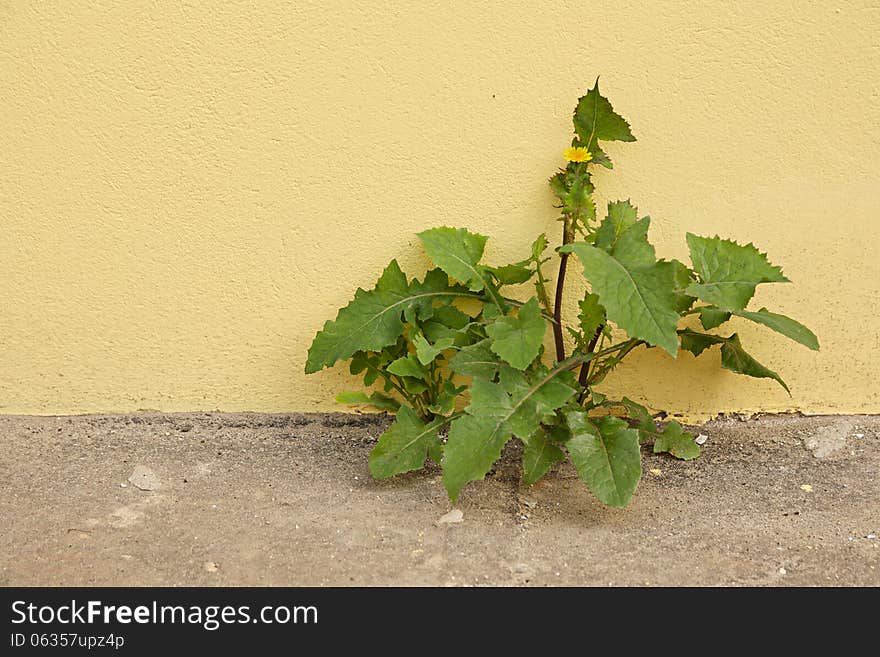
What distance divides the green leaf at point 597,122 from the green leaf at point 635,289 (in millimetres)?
396

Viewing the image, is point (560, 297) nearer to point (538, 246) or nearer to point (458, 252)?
point (538, 246)

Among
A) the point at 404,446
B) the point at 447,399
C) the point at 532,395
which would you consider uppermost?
the point at 532,395

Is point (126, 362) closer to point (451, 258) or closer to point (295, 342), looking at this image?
point (295, 342)

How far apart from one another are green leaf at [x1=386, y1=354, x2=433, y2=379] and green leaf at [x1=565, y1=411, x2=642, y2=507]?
0.50 meters

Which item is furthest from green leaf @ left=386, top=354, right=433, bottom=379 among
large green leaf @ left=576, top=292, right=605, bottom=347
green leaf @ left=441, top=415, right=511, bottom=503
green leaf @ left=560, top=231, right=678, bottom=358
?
green leaf @ left=560, top=231, right=678, bottom=358

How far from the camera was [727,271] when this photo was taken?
9.17 ft

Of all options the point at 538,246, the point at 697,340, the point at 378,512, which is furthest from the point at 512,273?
the point at 378,512

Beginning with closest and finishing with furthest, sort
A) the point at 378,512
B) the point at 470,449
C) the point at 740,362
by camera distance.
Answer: the point at 470,449
the point at 378,512
the point at 740,362

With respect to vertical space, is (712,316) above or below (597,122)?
below

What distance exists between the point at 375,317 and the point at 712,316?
0.99m

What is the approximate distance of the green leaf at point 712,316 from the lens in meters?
2.87

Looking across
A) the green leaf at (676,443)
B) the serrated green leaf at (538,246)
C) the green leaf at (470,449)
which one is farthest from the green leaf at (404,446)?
the green leaf at (676,443)

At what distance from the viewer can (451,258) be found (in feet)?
9.55

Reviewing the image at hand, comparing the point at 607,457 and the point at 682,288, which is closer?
the point at 607,457
